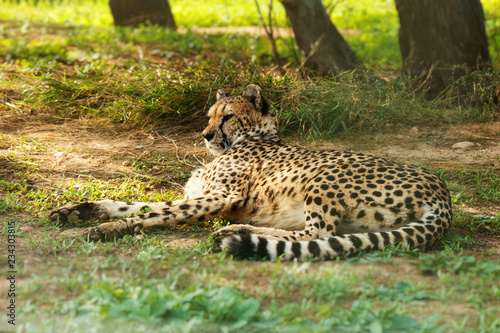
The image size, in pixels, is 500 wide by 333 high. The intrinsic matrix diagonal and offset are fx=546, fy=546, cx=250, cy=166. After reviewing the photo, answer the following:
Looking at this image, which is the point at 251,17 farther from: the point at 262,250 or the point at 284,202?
the point at 262,250

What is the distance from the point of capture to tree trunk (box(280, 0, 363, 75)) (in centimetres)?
805

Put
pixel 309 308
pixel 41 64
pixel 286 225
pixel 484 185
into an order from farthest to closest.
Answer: pixel 41 64 < pixel 484 185 < pixel 286 225 < pixel 309 308

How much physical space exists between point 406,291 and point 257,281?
0.76 meters

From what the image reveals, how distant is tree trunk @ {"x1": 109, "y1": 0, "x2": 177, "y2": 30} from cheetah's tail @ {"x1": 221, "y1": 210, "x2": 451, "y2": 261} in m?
10.5

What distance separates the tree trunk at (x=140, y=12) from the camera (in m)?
13.0

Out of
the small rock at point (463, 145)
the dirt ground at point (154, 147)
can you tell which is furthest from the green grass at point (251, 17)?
the small rock at point (463, 145)

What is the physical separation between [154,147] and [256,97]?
172 cm

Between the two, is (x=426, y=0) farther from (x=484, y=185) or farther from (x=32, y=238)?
(x=32, y=238)

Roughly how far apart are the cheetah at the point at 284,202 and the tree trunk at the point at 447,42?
11.4ft

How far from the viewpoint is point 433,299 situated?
271cm

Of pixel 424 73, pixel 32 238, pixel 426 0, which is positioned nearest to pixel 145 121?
pixel 32 238

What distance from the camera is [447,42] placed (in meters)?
7.51

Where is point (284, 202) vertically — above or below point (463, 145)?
above

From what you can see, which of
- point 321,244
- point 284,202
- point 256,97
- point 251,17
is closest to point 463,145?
point 256,97
